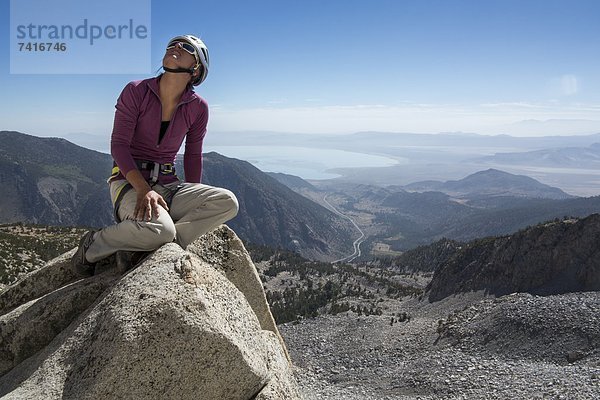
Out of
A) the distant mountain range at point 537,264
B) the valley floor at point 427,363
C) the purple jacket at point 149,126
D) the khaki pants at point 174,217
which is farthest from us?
the distant mountain range at point 537,264

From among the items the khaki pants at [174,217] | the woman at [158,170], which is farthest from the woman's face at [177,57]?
the khaki pants at [174,217]

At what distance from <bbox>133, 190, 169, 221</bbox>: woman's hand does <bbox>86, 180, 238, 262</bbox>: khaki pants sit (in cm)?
8

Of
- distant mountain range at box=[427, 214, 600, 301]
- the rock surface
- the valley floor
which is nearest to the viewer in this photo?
the rock surface

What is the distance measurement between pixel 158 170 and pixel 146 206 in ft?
3.49

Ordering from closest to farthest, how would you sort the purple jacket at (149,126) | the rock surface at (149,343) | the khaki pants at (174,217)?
the rock surface at (149,343) < the khaki pants at (174,217) < the purple jacket at (149,126)

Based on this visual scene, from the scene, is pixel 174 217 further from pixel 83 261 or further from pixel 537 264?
pixel 537 264

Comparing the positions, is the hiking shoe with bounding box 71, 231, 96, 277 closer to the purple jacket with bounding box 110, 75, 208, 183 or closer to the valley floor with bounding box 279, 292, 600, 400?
the purple jacket with bounding box 110, 75, 208, 183

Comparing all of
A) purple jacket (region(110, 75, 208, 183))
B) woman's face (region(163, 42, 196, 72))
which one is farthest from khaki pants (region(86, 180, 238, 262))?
woman's face (region(163, 42, 196, 72))

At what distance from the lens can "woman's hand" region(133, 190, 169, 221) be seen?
645 cm

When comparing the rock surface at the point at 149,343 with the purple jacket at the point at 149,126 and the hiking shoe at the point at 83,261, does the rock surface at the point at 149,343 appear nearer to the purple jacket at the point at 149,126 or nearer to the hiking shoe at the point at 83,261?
the hiking shoe at the point at 83,261

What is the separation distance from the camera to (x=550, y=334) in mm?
28672

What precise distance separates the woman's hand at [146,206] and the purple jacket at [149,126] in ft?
1.70

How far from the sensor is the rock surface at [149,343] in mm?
5031

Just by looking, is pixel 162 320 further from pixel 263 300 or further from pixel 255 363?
pixel 263 300
